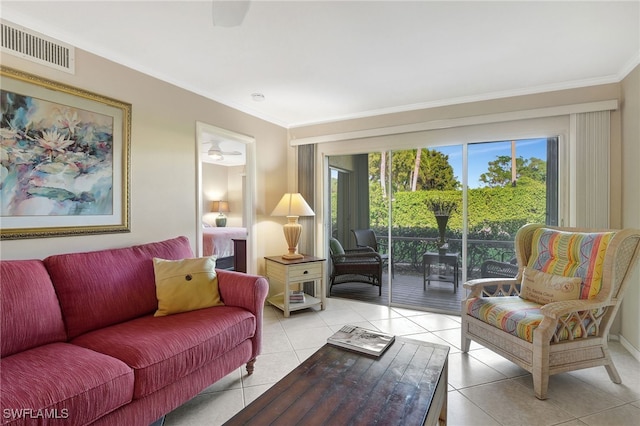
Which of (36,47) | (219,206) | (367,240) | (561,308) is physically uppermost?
(36,47)

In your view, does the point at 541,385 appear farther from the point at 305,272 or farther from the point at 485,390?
the point at 305,272

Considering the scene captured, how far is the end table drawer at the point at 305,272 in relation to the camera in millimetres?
3498

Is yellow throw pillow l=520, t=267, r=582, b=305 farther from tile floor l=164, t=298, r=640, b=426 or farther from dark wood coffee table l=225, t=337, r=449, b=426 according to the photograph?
dark wood coffee table l=225, t=337, r=449, b=426

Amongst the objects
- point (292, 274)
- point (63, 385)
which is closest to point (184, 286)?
point (63, 385)

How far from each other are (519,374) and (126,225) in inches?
127

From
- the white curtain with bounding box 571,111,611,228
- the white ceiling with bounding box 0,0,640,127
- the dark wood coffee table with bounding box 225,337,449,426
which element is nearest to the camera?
the dark wood coffee table with bounding box 225,337,449,426

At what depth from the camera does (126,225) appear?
8.20ft

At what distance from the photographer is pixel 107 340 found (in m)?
1.70

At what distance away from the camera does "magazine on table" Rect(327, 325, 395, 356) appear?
5.39 feet

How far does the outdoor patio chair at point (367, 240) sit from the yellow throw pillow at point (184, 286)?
245 centimetres

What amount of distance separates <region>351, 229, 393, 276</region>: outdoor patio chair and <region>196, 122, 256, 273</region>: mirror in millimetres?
1506

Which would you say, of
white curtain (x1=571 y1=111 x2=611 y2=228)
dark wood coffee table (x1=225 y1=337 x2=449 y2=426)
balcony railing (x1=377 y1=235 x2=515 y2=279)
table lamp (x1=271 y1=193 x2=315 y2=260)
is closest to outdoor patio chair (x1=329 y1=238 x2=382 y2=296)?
balcony railing (x1=377 y1=235 x2=515 y2=279)

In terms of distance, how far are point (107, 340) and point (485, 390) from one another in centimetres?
235

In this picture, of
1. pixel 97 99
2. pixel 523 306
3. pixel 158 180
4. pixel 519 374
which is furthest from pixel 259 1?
pixel 519 374
